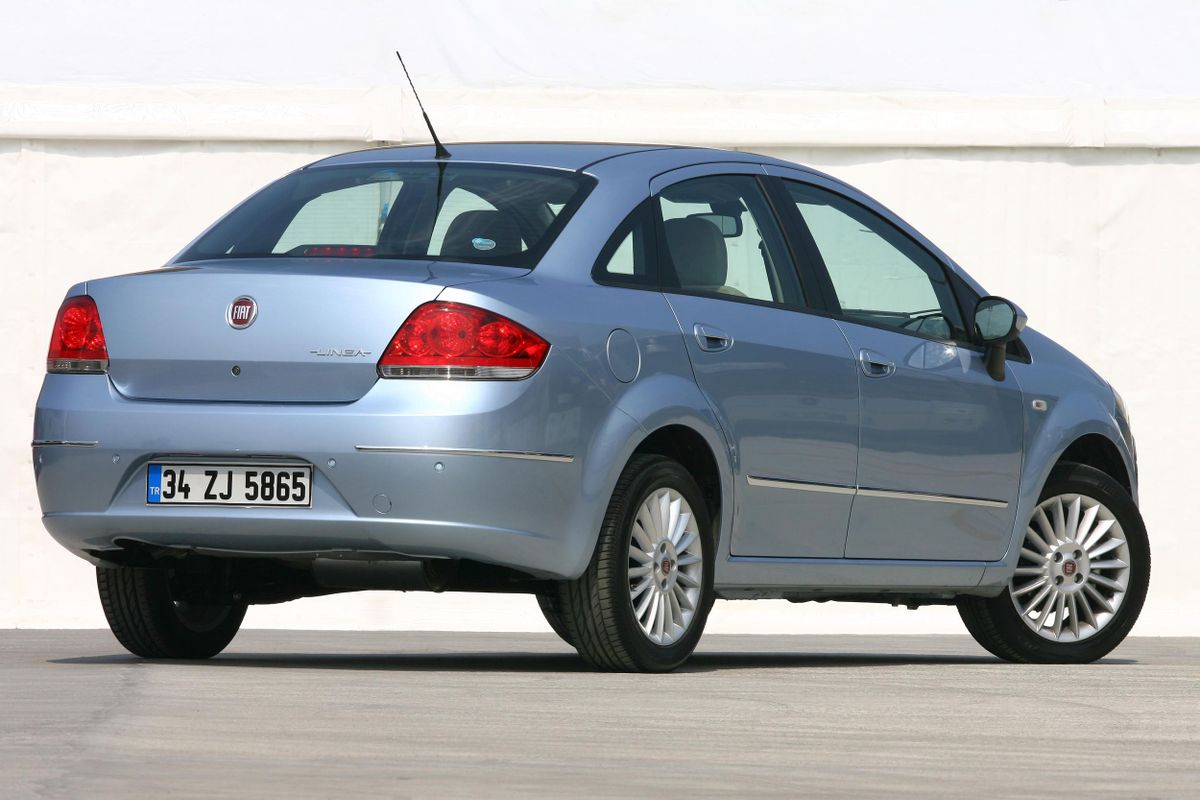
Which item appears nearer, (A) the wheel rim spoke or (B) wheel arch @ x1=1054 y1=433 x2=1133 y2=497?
(A) the wheel rim spoke

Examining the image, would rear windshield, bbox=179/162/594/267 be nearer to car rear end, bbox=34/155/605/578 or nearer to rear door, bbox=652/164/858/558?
car rear end, bbox=34/155/605/578

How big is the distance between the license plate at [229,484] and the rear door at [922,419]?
2065 mm

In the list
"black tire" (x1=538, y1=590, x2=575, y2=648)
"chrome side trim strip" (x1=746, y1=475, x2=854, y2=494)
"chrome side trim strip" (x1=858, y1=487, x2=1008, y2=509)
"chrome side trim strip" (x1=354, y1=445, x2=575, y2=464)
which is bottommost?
"black tire" (x1=538, y1=590, x2=575, y2=648)

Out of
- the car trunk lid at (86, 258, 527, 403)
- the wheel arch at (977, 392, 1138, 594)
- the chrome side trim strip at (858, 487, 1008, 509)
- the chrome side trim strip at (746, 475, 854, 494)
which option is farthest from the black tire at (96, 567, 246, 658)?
the wheel arch at (977, 392, 1138, 594)

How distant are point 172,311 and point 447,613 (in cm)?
669

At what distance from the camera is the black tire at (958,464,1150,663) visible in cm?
859

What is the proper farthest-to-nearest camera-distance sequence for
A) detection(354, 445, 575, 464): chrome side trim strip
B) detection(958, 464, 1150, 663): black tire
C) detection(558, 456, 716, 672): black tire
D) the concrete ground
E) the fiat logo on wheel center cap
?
1. detection(958, 464, 1150, 663): black tire
2. detection(558, 456, 716, 672): black tire
3. the fiat logo on wheel center cap
4. detection(354, 445, 575, 464): chrome side trim strip
5. the concrete ground

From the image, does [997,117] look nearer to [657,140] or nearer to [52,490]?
[657,140]

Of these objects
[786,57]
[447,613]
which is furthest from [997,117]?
[447,613]

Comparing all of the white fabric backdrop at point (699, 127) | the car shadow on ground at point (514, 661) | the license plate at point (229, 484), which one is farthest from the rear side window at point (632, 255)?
the white fabric backdrop at point (699, 127)

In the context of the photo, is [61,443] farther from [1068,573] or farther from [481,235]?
[1068,573]

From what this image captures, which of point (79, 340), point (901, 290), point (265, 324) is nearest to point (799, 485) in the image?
point (901, 290)

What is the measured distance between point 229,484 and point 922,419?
2530 millimetres

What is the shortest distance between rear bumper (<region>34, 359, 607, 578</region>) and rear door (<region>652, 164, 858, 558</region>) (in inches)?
27.7
